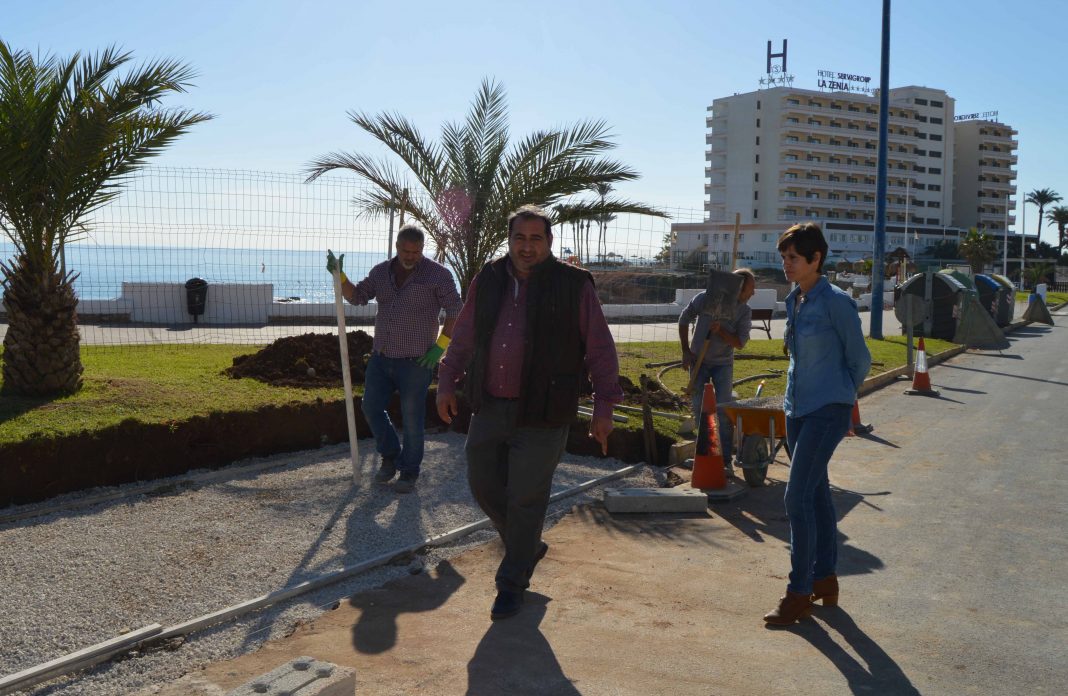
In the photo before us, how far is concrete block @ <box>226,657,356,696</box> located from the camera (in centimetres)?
324

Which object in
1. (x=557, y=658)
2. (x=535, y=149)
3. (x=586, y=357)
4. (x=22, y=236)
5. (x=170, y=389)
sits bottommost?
(x=557, y=658)

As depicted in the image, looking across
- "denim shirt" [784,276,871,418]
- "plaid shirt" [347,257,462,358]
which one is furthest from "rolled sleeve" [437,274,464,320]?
"denim shirt" [784,276,871,418]

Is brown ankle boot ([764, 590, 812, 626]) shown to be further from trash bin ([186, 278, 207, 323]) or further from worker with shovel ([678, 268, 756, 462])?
trash bin ([186, 278, 207, 323])

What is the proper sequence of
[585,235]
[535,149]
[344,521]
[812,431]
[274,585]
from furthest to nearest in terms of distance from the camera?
[585,235]
[535,149]
[344,521]
[274,585]
[812,431]

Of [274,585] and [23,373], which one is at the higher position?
[23,373]

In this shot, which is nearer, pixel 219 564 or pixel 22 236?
pixel 219 564

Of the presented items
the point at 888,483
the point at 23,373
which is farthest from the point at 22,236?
the point at 888,483

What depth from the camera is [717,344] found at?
7.88 meters

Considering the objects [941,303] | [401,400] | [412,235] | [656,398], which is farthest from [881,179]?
[401,400]

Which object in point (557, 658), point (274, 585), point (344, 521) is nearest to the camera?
point (557, 658)

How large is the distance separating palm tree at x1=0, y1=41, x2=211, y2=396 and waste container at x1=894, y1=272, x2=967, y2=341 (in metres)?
20.5

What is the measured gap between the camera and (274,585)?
494cm

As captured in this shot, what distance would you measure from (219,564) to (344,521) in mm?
1050

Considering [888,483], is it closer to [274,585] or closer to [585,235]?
[274,585]
